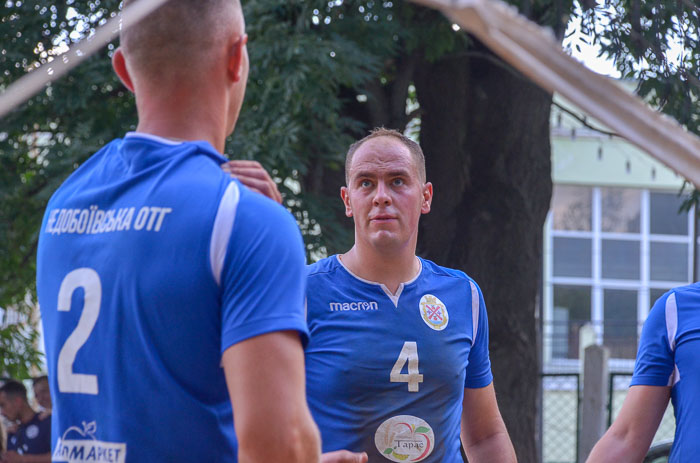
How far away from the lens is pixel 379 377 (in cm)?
344

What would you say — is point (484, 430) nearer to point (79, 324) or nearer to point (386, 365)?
point (386, 365)

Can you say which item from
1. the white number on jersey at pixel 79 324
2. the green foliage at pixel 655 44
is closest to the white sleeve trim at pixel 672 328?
the white number on jersey at pixel 79 324

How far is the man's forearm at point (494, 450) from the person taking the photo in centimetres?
376

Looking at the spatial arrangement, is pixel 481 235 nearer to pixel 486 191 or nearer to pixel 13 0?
pixel 486 191

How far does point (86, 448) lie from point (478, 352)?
2180mm

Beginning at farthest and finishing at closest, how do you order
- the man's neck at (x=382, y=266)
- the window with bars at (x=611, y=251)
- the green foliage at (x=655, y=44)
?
the window with bars at (x=611, y=251) → the green foliage at (x=655, y=44) → the man's neck at (x=382, y=266)

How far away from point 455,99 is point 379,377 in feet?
16.8

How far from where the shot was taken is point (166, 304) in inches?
69.7

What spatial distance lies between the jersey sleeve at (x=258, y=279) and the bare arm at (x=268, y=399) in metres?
0.03

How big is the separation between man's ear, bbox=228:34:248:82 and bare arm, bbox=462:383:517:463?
220cm

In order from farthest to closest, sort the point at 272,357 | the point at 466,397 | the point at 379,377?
the point at 466,397
the point at 379,377
the point at 272,357

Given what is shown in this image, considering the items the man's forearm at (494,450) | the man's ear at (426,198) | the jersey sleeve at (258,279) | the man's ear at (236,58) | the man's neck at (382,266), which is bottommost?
the man's forearm at (494,450)

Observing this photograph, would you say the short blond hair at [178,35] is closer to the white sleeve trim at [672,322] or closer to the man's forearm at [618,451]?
the white sleeve trim at [672,322]

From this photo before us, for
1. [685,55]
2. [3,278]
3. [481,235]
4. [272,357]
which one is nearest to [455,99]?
[481,235]
